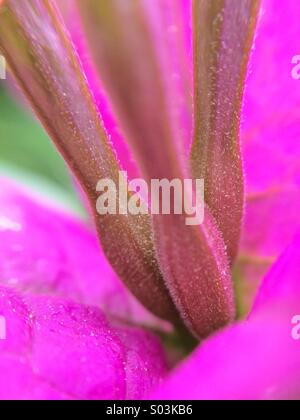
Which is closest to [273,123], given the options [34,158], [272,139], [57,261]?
[272,139]

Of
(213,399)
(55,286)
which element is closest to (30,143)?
(55,286)

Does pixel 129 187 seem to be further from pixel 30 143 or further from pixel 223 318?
pixel 30 143

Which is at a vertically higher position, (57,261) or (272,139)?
(272,139)

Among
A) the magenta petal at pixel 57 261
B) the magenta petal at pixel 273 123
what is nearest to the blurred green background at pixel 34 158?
the magenta petal at pixel 57 261

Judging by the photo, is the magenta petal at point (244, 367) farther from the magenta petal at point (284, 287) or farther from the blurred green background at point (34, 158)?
the blurred green background at point (34, 158)

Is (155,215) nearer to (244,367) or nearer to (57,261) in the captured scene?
(244,367)
